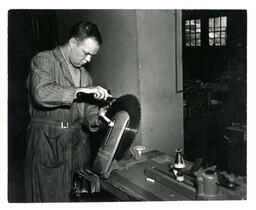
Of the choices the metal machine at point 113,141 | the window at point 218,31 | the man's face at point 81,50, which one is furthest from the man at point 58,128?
the window at point 218,31

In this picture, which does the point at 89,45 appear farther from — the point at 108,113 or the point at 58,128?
the point at 58,128

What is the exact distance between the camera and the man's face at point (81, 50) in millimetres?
1925

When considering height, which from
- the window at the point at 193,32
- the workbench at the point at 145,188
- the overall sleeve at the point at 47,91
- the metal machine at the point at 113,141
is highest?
the window at the point at 193,32

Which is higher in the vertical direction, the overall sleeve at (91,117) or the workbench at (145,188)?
the overall sleeve at (91,117)

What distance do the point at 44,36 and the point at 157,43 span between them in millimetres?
1563

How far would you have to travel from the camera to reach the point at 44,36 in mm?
3457

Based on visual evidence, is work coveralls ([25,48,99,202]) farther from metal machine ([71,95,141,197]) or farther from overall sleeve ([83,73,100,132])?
metal machine ([71,95,141,197])

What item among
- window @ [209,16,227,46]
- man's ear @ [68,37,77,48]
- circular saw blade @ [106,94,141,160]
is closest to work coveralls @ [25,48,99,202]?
man's ear @ [68,37,77,48]

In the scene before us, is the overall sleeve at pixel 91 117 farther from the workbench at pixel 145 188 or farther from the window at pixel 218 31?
the window at pixel 218 31

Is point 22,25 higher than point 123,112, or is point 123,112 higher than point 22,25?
point 22,25

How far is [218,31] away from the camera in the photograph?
6062mm
